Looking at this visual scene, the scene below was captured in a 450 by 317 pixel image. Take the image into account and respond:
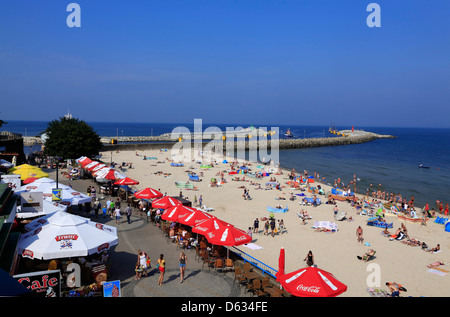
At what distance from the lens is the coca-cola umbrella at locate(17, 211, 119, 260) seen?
9281 millimetres

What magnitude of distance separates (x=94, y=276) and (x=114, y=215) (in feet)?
27.1

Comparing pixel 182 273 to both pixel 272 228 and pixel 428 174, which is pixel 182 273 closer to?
pixel 272 228

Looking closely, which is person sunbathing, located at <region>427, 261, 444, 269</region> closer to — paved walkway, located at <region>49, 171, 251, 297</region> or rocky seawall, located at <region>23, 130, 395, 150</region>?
paved walkway, located at <region>49, 171, 251, 297</region>

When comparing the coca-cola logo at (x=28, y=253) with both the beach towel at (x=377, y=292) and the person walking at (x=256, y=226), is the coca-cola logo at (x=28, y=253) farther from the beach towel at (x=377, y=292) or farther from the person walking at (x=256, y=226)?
the person walking at (x=256, y=226)

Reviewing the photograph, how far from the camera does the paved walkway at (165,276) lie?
980 cm

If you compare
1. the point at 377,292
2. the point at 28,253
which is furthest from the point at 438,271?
the point at 28,253

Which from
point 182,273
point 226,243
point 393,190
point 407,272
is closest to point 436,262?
point 407,272

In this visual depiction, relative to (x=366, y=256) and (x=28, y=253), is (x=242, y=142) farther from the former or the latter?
(x=28, y=253)

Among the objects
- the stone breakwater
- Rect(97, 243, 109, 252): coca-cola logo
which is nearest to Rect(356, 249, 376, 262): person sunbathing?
Rect(97, 243, 109, 252): coca-cola logo

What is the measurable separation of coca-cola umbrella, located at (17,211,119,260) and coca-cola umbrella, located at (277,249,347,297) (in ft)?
19.1

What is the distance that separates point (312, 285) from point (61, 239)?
7.33m

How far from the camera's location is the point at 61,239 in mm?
9766

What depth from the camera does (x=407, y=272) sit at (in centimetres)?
1386

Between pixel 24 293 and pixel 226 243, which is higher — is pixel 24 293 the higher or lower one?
the higher one
